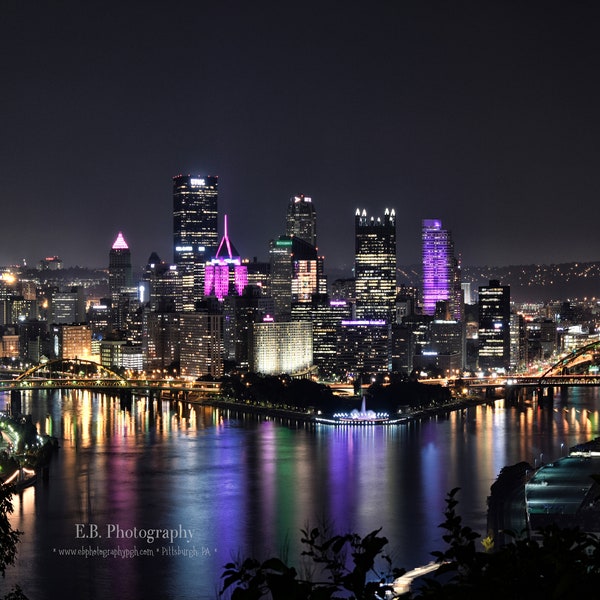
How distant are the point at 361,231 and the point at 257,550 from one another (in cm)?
3658

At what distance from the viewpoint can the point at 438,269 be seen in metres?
59.1

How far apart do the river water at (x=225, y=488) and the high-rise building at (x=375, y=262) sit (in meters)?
20.0

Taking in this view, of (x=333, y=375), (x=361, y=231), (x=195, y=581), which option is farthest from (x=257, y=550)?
(x=361, y=231)

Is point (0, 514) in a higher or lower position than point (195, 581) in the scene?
higher

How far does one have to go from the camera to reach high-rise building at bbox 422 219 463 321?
57812mm

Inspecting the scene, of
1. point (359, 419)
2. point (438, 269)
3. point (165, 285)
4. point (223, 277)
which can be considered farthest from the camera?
point (438, 269)

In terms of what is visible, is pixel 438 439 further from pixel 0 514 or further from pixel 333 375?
pixel 0 514

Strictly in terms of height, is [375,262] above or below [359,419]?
above

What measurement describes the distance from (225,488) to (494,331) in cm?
2777

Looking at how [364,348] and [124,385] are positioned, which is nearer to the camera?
[124,385]

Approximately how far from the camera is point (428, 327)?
43.9 m

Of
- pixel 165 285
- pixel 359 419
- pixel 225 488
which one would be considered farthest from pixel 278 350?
pixel 225 488

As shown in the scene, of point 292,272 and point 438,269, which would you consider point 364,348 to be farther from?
point 438,269

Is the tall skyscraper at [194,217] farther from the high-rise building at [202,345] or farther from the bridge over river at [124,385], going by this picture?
the bridge over river at [124,385]
